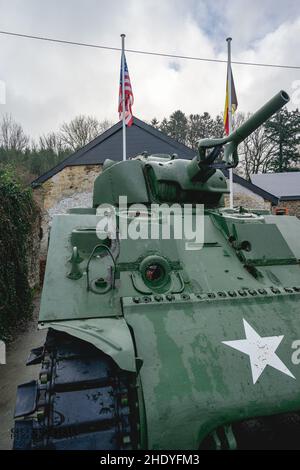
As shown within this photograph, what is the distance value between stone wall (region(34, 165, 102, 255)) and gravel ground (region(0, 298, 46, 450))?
7653 millimetres

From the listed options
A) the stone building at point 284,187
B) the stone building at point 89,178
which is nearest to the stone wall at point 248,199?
the stone building at point 89,178

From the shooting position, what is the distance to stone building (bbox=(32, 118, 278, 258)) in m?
15.2

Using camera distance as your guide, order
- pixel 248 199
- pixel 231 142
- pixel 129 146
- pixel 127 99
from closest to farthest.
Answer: pixel 231 142
pixel 127 99
pixel 248 199
pixel 129 146

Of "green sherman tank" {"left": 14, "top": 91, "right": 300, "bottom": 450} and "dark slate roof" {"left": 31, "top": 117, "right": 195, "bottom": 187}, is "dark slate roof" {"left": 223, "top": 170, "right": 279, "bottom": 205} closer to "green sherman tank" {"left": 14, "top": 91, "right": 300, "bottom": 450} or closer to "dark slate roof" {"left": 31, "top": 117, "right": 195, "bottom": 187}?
"dark slate roof" {"left": 31, "top": 117, "right": 195, "bottom": 187}

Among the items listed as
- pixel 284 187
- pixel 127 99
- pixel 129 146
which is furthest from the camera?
pixel 284 187

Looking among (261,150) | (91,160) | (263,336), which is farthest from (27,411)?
(261,150)

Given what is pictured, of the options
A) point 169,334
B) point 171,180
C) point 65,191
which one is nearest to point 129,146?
point 65,191

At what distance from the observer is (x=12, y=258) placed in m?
7.57

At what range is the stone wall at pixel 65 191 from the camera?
15164 mm

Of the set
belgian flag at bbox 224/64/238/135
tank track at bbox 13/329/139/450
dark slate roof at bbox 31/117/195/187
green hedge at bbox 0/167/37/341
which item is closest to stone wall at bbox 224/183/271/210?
dark slate roof at bbox 31/117/195/187

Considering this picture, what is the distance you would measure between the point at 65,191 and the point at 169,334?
1353cm

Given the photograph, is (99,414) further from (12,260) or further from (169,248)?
(12,260)

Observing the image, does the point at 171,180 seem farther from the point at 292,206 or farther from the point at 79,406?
the point at 292,206

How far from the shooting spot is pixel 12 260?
7.54m
